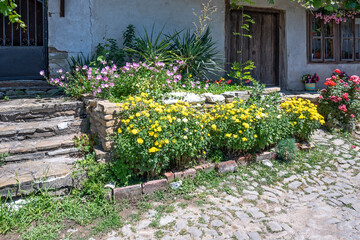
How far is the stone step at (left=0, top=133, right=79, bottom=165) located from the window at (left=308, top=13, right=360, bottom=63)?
623cm

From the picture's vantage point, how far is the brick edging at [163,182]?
10.1 feet

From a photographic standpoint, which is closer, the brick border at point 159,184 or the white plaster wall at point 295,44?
the brick border at point 159,184

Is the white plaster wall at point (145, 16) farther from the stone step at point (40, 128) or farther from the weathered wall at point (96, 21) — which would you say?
the stone step at point (40, 128)

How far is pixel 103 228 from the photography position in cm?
263

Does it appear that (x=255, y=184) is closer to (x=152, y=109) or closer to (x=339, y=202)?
(x=339, y=202)

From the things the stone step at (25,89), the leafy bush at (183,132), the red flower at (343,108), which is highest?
Answer: the stone step at (25,89)

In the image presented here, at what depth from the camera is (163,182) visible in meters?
3.26

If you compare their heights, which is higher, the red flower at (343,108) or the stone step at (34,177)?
the red flower at (343,108)

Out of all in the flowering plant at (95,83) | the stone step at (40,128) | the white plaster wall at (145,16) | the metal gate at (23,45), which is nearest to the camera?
the stone step at (40,128)

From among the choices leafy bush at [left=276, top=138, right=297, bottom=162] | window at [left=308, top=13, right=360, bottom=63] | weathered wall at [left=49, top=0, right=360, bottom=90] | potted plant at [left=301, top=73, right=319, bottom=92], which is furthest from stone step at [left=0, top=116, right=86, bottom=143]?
window at [left=308, top=13, right=360, bottom=63]

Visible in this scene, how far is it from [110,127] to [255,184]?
1788 mm

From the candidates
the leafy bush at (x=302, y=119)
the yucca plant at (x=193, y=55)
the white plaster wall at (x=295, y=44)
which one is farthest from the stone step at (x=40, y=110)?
the white plaster wall at (x=295, y=44)

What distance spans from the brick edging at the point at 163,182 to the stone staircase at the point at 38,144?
20.7 inches

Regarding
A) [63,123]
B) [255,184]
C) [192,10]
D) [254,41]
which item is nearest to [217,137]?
[255,184]
